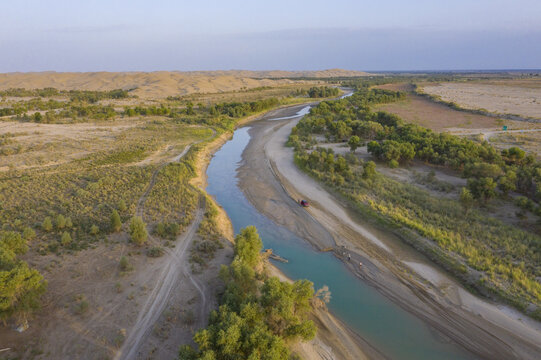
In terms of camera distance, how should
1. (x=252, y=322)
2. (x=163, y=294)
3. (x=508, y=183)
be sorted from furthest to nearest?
1. (x=508, y=183)
2. (x=163, y=294)
3. (x=252, y=322)

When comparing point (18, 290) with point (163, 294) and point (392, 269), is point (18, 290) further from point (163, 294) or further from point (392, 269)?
point (392, 269)

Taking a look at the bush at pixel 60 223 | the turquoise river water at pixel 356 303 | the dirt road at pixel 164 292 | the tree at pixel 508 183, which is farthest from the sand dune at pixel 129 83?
the tree at pixel 508 183

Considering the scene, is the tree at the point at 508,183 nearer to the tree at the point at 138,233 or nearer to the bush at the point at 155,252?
the bush at the point at 155,252

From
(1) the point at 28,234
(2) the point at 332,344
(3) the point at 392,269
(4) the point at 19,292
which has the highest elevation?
(1) the point at 28,234

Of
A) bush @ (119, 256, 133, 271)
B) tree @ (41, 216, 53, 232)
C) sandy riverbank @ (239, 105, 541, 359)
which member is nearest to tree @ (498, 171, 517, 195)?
sandy riverbank @ (239, 105, 541, 359)

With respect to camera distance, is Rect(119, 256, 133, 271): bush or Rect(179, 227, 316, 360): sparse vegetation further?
Rect(119, 256, 133, 271): bush

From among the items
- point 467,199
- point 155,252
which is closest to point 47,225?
point 155,252

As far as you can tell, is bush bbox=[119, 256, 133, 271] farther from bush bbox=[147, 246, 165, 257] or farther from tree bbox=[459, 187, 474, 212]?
tree bbox=[459, 187, 474, 212]

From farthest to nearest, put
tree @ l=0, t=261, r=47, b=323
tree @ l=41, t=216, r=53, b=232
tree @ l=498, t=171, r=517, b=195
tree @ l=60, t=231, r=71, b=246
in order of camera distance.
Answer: tree @ l=498, t=171, r=517, b=195
tree @ l=41, t=216, r=53, b=232
tree @ l=60, t=231, r=71, b=246
tree @ l=0, t=261, r=47, b=323
